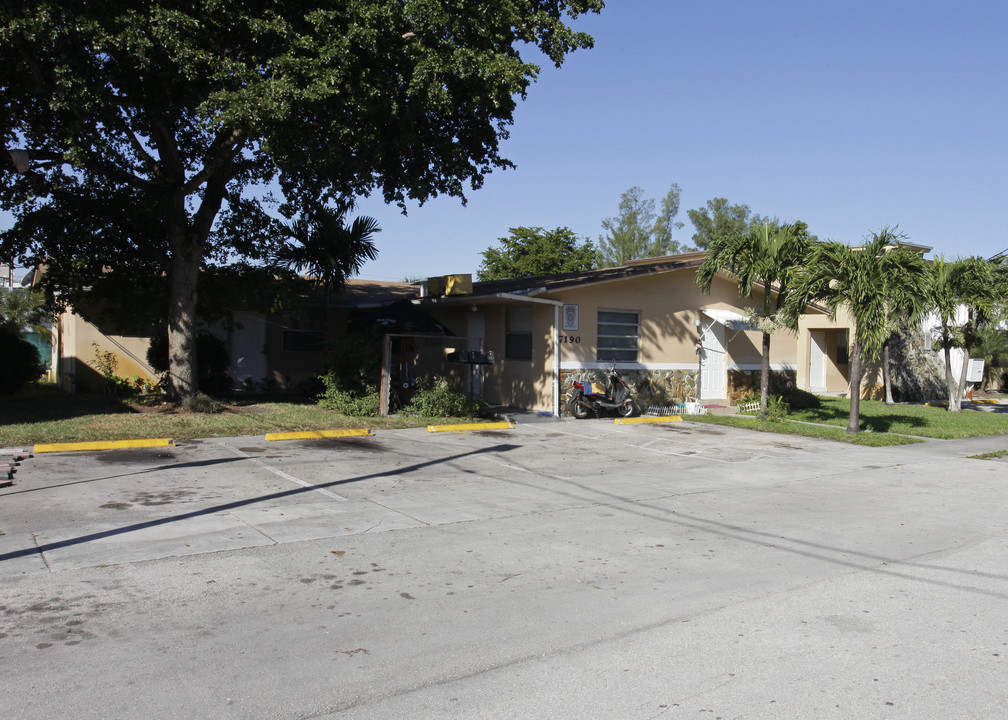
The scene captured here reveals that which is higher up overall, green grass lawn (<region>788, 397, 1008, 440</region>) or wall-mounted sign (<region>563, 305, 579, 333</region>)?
wall-mounted sign (<region>563, 305, 579, 333</region>)

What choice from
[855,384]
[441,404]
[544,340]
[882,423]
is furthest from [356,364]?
[882,423]

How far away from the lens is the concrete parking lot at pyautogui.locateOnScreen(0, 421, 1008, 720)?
427cm

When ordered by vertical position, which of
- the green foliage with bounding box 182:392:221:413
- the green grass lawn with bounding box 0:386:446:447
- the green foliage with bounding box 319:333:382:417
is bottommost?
the green grass lawn with bounding box 0:386:446:447

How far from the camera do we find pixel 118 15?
495 inches

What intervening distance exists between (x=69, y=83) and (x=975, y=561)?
1407cm

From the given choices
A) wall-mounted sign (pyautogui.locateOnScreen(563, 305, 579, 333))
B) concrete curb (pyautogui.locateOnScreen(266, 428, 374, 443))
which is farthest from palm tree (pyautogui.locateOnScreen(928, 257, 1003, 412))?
concrete curb (pyautogui.locateOnScreen(266, 428, 374, 443))

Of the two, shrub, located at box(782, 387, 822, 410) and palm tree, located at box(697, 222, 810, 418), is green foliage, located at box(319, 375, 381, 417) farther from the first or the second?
shrub, located at box(782, 387, 822, 410)

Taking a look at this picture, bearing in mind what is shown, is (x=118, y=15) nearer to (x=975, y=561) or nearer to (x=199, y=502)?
(x=199, y=502)

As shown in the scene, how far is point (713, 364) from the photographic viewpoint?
891 inches

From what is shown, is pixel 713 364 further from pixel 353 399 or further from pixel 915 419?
pixel 353 399

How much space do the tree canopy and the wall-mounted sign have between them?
412 centimetres

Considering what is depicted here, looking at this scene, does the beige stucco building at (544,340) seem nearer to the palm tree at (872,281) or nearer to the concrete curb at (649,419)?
the concrete curb at (649,419)

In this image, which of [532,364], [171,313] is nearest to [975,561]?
[532,364]

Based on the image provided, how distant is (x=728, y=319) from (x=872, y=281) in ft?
Result: 19.6
